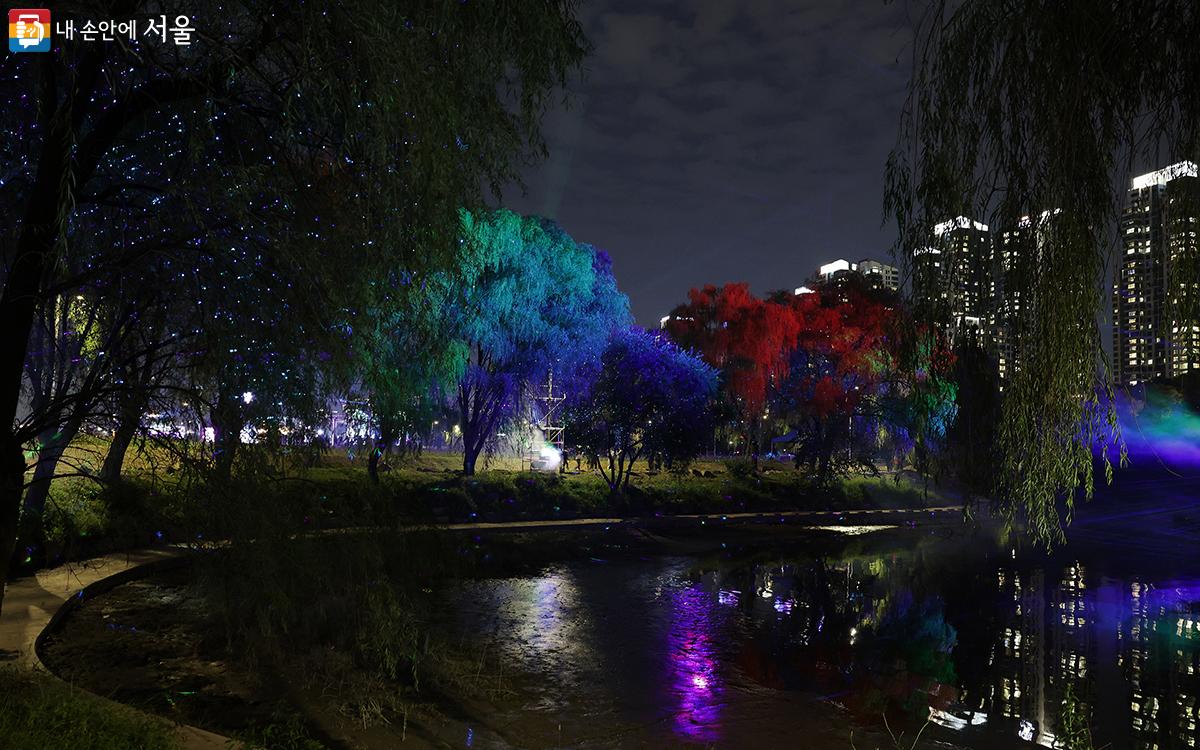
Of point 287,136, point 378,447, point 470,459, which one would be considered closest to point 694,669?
point 287,136

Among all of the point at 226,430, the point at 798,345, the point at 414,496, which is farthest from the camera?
the point at 798,345

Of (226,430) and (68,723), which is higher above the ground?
(226,430)

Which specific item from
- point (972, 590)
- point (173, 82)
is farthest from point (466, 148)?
point (972, 590)

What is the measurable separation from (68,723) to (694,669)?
7.36 m

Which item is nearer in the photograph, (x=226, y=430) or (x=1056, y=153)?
(x=1056, y=153)

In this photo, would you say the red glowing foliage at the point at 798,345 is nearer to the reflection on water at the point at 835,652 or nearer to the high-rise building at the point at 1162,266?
the reflection on water at the point at 835,652

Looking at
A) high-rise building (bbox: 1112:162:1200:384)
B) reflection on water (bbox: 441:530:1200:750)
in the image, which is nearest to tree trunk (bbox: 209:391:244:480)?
reflection on water (bbox: 441:530:1200:750)

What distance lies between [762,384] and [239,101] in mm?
31328

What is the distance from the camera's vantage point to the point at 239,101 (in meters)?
6.39

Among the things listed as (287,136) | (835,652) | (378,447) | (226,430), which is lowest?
(835,652)

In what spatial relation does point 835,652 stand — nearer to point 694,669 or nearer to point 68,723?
point 694,669

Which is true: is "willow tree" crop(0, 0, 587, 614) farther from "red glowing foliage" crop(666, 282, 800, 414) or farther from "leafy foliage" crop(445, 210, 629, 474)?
"red glowing foliage" crop(666, 282, 800, 414)

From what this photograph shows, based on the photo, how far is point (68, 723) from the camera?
18.5 feet

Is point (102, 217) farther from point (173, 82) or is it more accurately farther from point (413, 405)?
point (413, 405)
